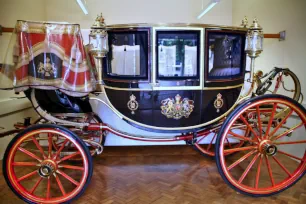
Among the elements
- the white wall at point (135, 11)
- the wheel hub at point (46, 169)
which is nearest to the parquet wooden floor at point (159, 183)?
the wheel hub at point (46, 169)

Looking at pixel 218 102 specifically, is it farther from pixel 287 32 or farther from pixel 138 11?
pixel 138 11

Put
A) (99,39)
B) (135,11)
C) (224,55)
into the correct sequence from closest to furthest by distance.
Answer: (99,39)
(224,55)
(135,11)

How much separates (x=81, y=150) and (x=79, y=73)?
25.6 inches

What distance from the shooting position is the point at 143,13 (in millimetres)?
5711

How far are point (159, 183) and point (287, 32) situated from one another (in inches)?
114

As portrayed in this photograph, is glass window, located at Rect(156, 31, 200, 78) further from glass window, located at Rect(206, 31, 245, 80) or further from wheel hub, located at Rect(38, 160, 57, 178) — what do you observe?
wheel hub, located at Rect(38, 160, 57, 178)

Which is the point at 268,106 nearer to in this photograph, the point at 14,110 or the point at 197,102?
the point at 197,102

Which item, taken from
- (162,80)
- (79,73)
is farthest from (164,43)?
(79,73)

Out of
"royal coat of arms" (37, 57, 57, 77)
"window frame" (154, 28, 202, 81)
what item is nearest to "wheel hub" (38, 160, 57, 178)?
"royal coat of arms" (37, 57, 57, 77)

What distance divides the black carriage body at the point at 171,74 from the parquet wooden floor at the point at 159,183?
0.59 metres

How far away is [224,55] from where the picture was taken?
7.43 feet

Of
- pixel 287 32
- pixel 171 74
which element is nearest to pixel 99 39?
pixel 171 74

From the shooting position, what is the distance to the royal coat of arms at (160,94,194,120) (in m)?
2.17

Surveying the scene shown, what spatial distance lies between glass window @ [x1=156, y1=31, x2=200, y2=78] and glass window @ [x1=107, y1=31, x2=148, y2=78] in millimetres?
135
